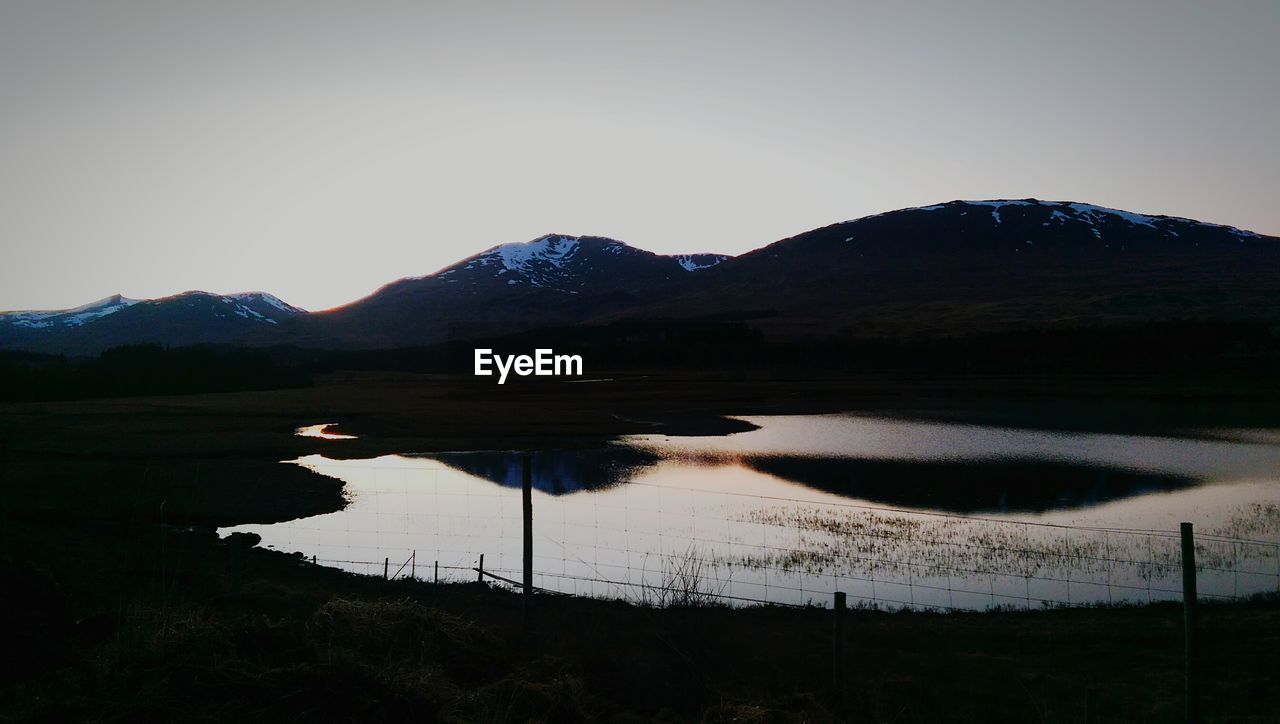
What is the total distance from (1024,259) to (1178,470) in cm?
19037

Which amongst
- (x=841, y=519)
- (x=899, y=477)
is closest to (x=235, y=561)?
(x=841, y=519)

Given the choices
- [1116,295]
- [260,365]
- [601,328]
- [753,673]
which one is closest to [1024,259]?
[1116,295]

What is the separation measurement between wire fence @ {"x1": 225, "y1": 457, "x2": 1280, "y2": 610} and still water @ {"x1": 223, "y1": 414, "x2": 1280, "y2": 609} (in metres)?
0.07

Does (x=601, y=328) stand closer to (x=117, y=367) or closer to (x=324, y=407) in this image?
(x=117, y=367)

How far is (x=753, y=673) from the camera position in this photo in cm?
826
